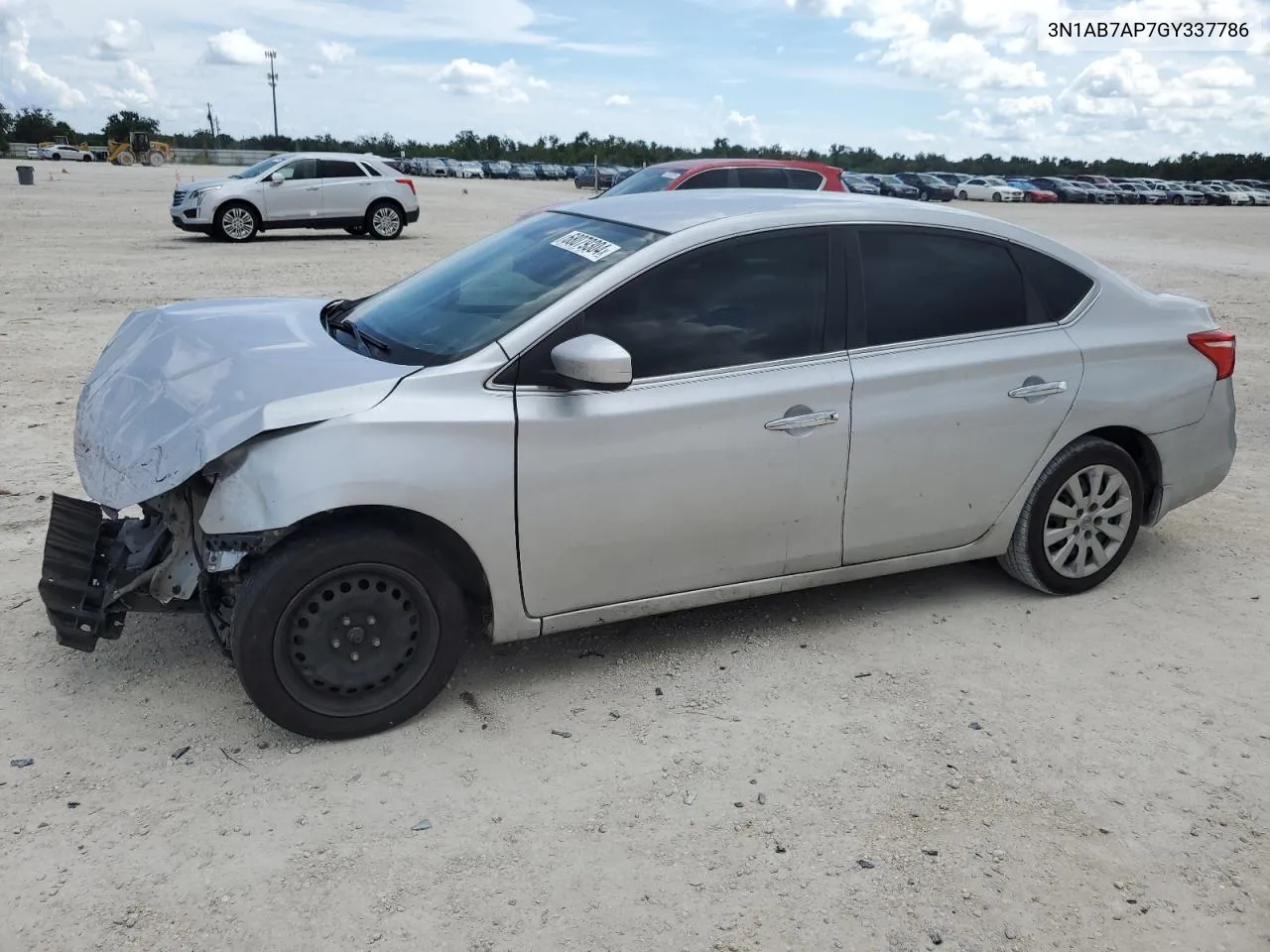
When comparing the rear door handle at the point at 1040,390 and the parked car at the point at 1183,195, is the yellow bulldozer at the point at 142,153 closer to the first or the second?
the parked car at the point at 1183,195

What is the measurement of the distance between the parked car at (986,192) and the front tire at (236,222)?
4301 centimetres

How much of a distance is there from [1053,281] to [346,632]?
321cm

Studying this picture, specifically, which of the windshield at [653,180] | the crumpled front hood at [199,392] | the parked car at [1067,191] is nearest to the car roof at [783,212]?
the crumpled front hood at [199,392]

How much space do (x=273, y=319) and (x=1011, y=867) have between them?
10.7 feet

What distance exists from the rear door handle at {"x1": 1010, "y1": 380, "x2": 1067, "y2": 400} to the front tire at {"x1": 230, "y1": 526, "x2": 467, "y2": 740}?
2.37 meters

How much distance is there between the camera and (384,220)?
20719 mm

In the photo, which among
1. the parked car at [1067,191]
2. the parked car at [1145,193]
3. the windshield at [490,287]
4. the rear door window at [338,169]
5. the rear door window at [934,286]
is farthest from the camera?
the parked car at [1145,193]

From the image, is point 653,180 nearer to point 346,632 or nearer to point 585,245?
point 585,245

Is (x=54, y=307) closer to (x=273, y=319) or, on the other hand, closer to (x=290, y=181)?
(x=273, y=319)

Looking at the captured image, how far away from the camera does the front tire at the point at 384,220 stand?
20.6m

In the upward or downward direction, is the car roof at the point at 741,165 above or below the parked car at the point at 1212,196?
above

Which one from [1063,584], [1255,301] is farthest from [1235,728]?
[1255,301]

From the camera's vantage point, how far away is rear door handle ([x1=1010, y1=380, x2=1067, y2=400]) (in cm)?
432

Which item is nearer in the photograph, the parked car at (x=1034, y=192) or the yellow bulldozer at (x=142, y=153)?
the parked car at (x=1034, y=192)
